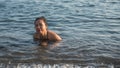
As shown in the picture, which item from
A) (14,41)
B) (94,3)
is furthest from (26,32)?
(94,3)

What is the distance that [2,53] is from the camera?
7.91m

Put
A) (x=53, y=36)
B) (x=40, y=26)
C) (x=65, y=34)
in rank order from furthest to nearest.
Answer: (x=65, y=34) < (x=53, y=36) < (x=40, y=26)

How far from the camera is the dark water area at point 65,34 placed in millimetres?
7270

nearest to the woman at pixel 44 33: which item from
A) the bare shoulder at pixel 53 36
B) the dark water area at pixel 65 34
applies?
the bare shoulder at pixel 53 36

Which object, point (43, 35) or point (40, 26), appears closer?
point (40, 26)

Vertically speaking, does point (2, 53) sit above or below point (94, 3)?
below

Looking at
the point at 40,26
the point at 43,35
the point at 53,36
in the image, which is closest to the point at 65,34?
the point at 53,36

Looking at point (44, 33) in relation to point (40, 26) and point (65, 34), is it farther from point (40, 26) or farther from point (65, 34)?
point (65, 34)

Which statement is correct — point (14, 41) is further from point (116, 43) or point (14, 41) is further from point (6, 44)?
point (116, 43)

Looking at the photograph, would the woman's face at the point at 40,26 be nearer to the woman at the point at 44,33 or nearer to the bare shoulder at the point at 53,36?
the woman at the point at 44,33

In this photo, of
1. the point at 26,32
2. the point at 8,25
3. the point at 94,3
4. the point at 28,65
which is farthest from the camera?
the point at 94,3

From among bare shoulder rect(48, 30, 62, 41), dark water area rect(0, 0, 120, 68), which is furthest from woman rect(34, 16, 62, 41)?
dark water area rect(0, 0, 120, 68)

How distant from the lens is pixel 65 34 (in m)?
9.78

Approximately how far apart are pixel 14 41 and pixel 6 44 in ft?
1.22
